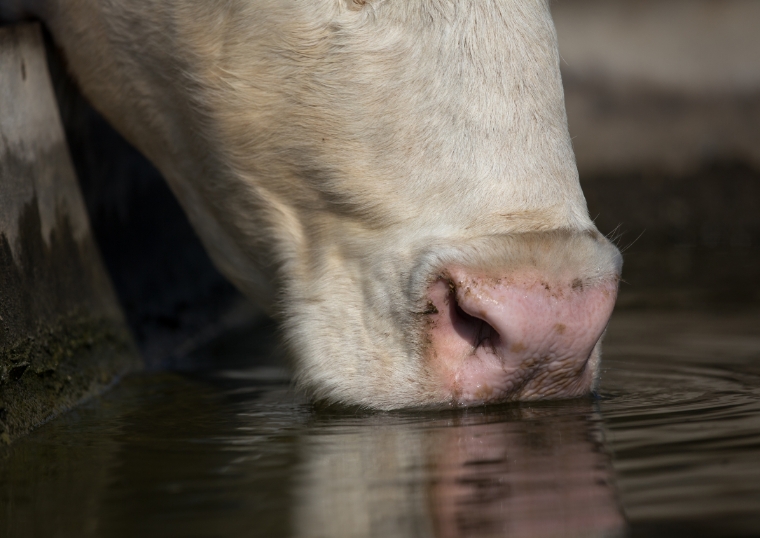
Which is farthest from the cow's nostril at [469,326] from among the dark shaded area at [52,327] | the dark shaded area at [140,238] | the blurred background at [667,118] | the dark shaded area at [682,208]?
the dark shaded area at [682,208]

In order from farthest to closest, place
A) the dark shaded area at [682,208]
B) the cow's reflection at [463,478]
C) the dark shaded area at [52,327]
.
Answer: the dark shaded area at [682,208], the dark shaded area at [52,327], the cow's reflection at [463,478]

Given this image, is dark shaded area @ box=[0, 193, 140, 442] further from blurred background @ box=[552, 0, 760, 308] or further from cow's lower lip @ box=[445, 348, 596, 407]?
blurred background @ box=[552, 0, 760, 308]

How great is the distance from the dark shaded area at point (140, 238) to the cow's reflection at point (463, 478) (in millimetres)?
1406

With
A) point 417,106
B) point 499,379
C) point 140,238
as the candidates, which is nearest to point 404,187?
point 417,106

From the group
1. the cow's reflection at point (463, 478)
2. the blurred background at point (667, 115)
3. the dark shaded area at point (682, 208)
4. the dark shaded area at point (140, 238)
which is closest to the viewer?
the cow's reflection at point (463, 478)

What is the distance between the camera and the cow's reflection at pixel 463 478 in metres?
1.44

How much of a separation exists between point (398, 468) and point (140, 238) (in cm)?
203

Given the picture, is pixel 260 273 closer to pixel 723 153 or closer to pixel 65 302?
pixel 65 302

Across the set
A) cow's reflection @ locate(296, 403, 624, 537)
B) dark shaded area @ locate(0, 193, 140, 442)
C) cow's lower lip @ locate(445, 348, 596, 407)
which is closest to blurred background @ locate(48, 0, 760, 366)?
dark shaded area @ locate(0, 193, 140, 442)

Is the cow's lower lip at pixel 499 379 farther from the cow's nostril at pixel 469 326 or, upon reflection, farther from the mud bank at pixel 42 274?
the mud bank at pixel 42 274

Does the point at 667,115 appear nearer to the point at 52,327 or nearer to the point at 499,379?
the point at 52,327

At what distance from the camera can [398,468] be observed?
1748mm

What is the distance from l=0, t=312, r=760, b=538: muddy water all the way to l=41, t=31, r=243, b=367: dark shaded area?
0.79 metres

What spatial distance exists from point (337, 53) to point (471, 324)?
64cm
